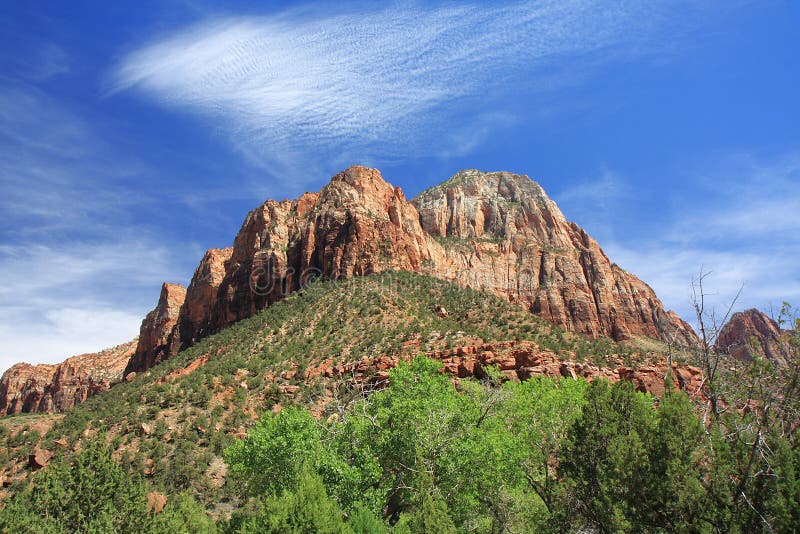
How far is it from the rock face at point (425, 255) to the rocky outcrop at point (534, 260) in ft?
0.89

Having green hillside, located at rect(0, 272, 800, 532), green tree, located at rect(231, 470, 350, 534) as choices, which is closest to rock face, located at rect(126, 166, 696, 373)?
green hillside, located at rect(0, 272, 800, 532)

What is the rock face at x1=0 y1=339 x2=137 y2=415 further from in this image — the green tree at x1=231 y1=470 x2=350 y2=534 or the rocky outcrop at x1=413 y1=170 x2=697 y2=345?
the green tree at x1=231 y1=470 x2=350 y2=534

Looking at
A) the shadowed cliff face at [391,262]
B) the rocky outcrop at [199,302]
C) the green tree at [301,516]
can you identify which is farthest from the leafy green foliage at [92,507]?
the rocky outcrop at [199,302]

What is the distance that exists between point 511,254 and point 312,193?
156ft

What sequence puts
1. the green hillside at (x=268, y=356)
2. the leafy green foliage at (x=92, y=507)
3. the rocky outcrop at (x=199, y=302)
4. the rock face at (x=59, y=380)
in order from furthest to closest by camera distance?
the rock face at (x=59, y=380) → the rocky outcrop at (x=199, y=302) → the green hillside at (x=268, y=356) → the leafy green foliage at (x=92, y=507)

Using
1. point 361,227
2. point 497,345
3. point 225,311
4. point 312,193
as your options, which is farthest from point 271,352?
point 312,193

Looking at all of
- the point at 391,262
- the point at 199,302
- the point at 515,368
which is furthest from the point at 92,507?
the point at 199,302

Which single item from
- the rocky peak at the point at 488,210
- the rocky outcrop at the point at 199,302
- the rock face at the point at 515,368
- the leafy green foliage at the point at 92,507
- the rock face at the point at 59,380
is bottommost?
the leafy green foliage at the point at 92,507

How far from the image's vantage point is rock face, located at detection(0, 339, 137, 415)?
410ft

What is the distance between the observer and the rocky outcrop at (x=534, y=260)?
3932 inches

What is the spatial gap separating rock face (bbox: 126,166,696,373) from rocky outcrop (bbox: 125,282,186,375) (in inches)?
16.3

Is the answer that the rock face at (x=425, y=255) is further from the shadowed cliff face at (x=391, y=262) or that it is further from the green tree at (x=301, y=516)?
the green tree at (x=301, y=516)

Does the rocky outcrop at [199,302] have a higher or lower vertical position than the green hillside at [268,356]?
higher

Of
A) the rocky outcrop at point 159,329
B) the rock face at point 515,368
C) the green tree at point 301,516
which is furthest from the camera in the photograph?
the rocky outcrop at point 159,329
